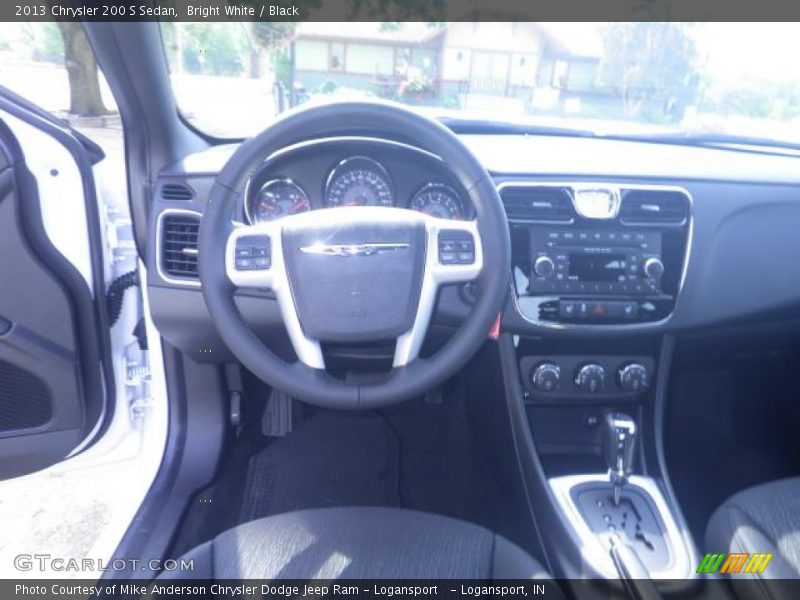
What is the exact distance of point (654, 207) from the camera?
1.70m

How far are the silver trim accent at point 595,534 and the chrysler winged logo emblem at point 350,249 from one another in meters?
0.87

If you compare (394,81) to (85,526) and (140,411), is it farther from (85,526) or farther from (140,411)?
(85,526)

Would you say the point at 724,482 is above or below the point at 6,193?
below

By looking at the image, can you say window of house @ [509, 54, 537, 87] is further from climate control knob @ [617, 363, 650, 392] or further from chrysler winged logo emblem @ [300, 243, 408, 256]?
climate control knob @ [617, 363, 650, 392]

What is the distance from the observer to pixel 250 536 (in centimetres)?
135

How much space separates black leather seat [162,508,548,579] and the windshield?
944 millimetres

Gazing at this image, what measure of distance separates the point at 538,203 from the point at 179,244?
92 cm

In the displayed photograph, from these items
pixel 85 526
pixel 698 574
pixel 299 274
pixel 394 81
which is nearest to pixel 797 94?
pixel 394 81

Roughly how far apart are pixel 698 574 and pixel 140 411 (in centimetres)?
157

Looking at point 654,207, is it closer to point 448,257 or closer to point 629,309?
point 629,309

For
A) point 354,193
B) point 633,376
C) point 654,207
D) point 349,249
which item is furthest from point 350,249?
point 633,376

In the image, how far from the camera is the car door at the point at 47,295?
1.55 metres

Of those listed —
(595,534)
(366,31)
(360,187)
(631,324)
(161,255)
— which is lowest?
(595,534)

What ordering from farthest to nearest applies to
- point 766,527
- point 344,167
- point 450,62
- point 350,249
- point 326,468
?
point 326,468 → point 450,62 → point 344,167 → point 766,527 → point 350,249
